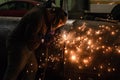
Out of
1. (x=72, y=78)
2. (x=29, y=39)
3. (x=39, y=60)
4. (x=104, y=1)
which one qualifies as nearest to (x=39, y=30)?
(x=29, y=39)

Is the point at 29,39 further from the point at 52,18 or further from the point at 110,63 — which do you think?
the point at 110,63

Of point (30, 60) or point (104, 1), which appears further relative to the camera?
point (104, 1)

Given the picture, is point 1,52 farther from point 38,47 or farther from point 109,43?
point 109,43

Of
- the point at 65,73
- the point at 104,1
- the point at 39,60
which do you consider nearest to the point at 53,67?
the point at 65,73

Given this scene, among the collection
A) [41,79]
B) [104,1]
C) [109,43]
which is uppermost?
Result: [109,43]

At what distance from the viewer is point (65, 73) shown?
4020mm

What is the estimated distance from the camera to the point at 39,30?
439cm

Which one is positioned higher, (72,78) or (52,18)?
(52,18)

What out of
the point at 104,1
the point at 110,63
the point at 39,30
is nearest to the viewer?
the point at 110,63

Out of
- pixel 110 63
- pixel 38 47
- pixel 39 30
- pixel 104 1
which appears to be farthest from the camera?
pixel 104 1

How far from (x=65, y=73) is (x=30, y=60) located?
82cm

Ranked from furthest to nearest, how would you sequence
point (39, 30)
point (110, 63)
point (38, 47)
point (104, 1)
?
point (104, 1) < point (38, 47) < point (39, 30) < point (110, 63)

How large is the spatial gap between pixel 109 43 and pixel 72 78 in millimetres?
602

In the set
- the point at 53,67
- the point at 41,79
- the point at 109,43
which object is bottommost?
the point at 41,79
